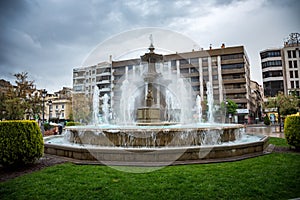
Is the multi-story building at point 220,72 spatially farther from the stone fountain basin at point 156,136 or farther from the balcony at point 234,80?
the stone fountain basin at point 156,136

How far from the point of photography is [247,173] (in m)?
5.77

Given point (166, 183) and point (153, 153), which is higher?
point (153, 153)

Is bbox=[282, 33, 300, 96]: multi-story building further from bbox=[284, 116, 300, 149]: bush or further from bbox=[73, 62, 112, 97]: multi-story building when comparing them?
bbox=[284, 116, 300, 149]: bush

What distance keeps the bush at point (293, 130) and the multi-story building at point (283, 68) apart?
62847mm

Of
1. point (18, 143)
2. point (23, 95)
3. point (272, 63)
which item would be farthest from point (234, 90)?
point (18, 143)

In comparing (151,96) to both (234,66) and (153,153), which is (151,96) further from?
(234,66)

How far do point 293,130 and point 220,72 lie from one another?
55.5 m

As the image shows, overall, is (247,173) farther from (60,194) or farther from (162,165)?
(60,194)

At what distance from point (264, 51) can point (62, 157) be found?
238 feet

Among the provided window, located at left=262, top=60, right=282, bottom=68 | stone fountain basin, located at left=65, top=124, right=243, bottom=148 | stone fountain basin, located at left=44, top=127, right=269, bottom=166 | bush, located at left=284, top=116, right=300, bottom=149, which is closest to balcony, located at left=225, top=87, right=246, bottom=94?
window, located at left=262, top=60, right=282, bottom=68

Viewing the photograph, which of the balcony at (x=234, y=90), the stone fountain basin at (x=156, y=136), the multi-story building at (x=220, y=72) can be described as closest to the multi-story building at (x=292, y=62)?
the multi-story building at (x=220, y=72)

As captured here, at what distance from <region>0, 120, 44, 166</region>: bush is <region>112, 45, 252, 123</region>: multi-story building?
5297 cm

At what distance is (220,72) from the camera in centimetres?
6219

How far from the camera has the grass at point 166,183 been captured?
4520 millimetres
